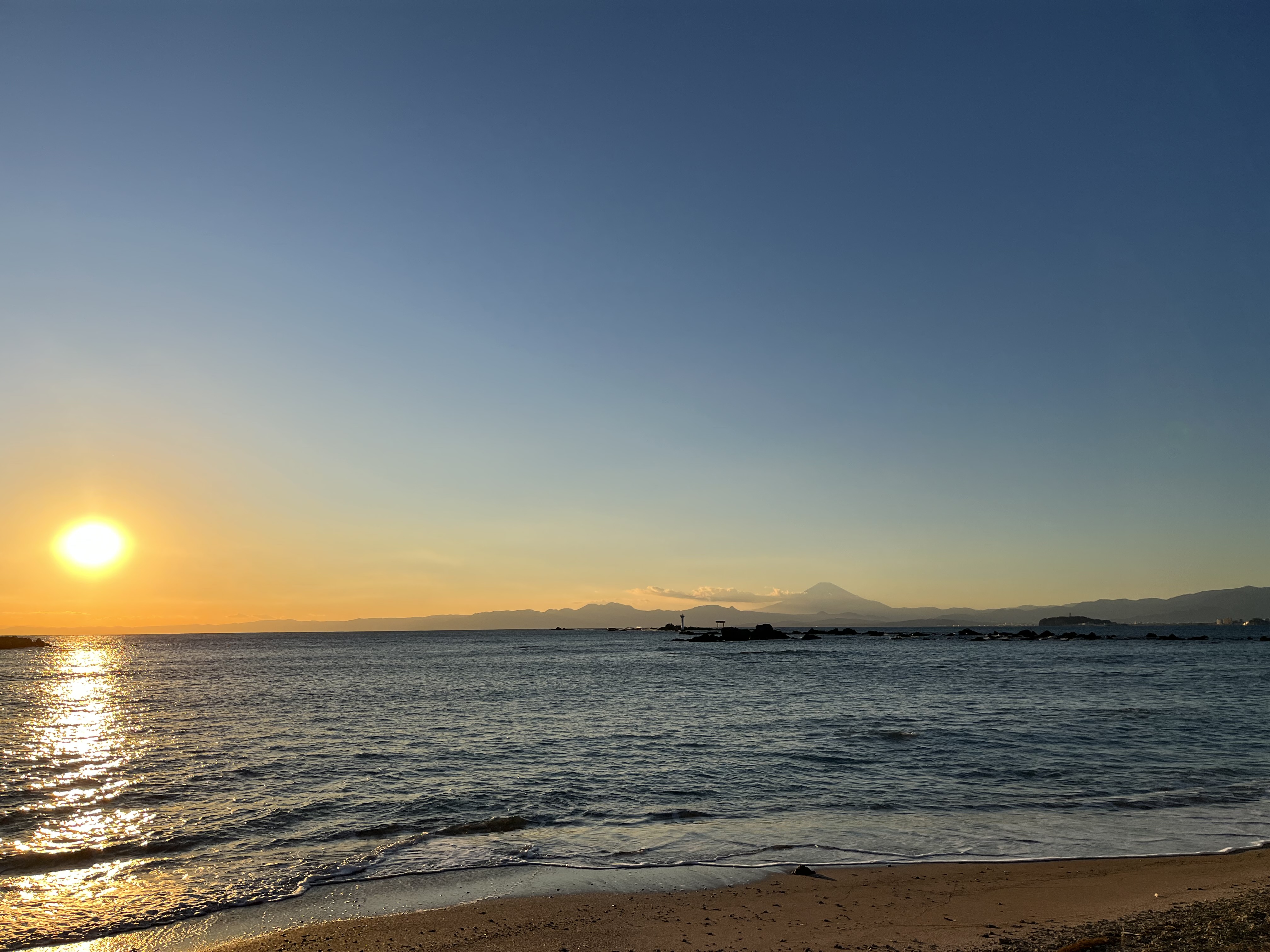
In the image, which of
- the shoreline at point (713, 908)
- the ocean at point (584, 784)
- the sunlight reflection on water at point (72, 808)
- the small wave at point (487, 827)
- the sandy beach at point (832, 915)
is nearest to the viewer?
the sandy beach at point (832, 915)

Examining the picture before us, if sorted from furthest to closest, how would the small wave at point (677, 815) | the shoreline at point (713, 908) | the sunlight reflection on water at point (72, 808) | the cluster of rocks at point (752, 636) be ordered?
the cluster of rocks at point (752, 636)
the small wave at point (677, 815)
the sunlight reflection on water at point (72, 808)
the shoreline at point (713, 908)

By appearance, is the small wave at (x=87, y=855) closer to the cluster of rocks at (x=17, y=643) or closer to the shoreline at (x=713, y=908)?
the shoreline at (x=713, y=908)

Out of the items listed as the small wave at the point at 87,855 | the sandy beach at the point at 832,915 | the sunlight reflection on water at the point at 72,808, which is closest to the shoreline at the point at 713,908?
the sandy beach at the point at 832,915

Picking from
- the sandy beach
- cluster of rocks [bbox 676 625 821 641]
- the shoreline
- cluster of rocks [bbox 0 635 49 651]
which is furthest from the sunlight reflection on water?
cluster of rocks [bbox 0 635 49 651]

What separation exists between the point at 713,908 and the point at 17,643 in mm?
214175

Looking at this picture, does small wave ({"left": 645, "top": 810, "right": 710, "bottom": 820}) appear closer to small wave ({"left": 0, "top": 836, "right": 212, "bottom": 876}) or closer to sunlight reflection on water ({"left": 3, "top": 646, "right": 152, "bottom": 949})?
small wave ({"left": 0, "top": 836, "right": 212, "bottom": 876})

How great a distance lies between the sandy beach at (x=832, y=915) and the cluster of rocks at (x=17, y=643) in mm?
195510

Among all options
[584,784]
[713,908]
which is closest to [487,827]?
[584,784]

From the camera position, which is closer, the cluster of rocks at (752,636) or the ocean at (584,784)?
the ocean at (584,784)

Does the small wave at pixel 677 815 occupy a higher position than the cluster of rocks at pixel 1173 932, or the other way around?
the cluster of rocks at pixel 1173 932

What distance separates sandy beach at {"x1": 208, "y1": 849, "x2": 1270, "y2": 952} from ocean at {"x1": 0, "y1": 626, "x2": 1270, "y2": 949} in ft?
4.14

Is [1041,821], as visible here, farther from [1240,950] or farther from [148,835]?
[148,835]

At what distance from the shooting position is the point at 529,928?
32.1 ft

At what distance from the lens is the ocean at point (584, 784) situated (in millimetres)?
12961
